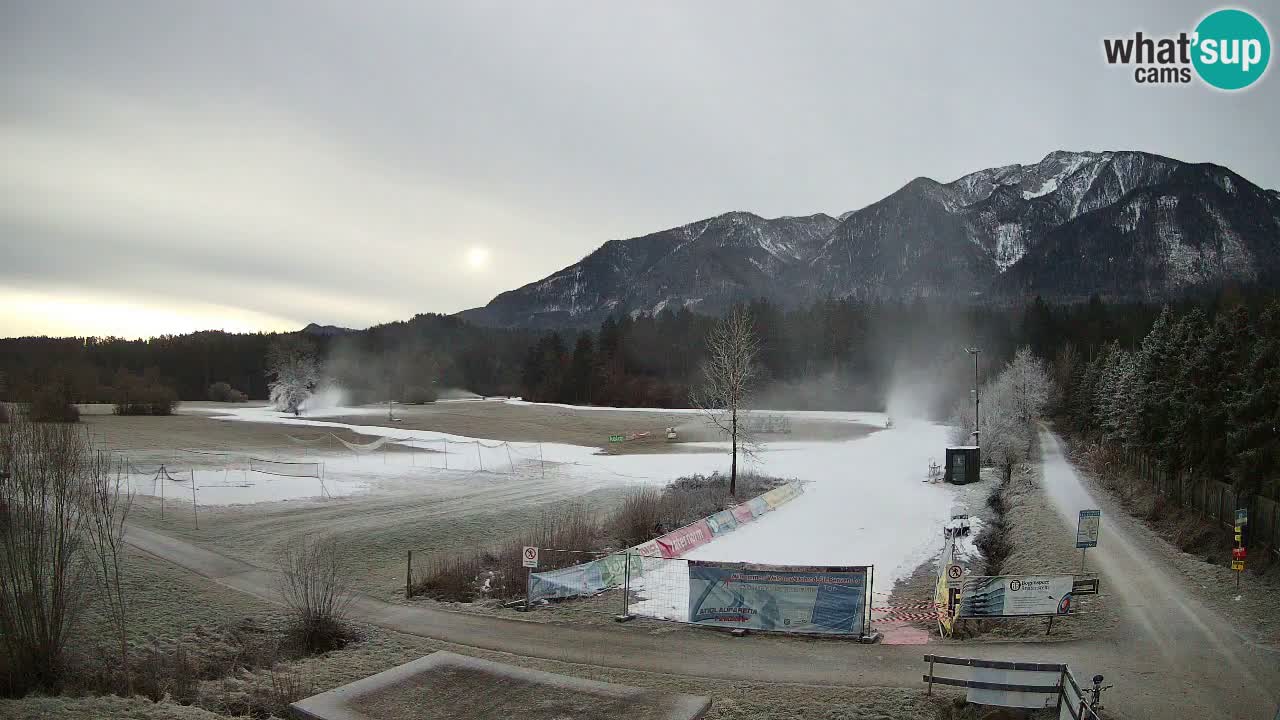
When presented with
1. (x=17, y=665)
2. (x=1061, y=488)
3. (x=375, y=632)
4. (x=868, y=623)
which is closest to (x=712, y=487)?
(x=1061, y=488)

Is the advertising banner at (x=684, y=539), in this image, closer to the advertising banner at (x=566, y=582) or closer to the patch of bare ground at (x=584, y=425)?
the advertising banner at (x=566, y=582)

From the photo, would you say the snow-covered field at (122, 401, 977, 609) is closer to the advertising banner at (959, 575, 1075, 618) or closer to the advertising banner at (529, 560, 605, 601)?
the advertising banner at (529, 560, 605, 601)

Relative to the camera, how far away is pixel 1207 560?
21.8 metres

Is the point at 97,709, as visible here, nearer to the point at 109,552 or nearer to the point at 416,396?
the point at 109,552

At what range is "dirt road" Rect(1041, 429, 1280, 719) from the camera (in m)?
11.9

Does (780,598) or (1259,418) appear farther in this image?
(1259,418)

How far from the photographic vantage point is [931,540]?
2795 centimetres

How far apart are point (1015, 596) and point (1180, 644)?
3.00 metres

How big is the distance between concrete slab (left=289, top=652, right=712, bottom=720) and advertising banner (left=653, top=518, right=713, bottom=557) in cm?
1116

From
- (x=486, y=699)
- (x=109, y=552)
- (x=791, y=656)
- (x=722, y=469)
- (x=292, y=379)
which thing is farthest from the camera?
(x=292, y=379)

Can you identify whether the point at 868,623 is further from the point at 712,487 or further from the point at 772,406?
the point at 772,406

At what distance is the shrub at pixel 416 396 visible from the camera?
382 feet

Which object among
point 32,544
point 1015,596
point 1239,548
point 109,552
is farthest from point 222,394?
point 1239,548

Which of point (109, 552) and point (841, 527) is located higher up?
point (109, 552)
